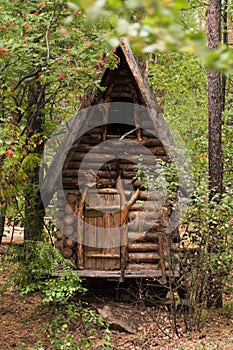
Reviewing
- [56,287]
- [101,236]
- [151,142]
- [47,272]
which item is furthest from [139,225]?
[56,287]

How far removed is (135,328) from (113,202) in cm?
260

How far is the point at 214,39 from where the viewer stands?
1045cm

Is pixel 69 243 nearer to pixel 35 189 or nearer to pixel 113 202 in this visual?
pixel 113 202

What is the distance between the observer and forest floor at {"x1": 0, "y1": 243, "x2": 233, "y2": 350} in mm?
8461

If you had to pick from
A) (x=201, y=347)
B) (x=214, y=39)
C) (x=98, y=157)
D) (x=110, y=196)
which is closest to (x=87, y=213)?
(x=110, y=196)

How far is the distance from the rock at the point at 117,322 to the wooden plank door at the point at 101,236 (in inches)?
36.9

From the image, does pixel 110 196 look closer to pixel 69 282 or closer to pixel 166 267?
pixel 166 267

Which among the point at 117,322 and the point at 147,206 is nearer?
the point at 117,322

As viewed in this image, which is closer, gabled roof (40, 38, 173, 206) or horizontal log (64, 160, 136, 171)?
gabled roof (40, 38, 173, 206)

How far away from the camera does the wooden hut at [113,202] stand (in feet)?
32.4

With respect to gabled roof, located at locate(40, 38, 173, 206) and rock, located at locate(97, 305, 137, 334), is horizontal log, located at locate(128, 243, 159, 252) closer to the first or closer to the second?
rock, located at locate(97, 305, 137, 334)

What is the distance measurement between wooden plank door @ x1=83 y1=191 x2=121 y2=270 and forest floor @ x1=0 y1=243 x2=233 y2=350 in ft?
2.71

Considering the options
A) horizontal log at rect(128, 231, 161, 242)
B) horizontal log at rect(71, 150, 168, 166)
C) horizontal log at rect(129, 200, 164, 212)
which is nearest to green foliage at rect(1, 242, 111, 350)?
horizontal log at rect(128, 231, 161, 242)

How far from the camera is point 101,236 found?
33.0 feet
